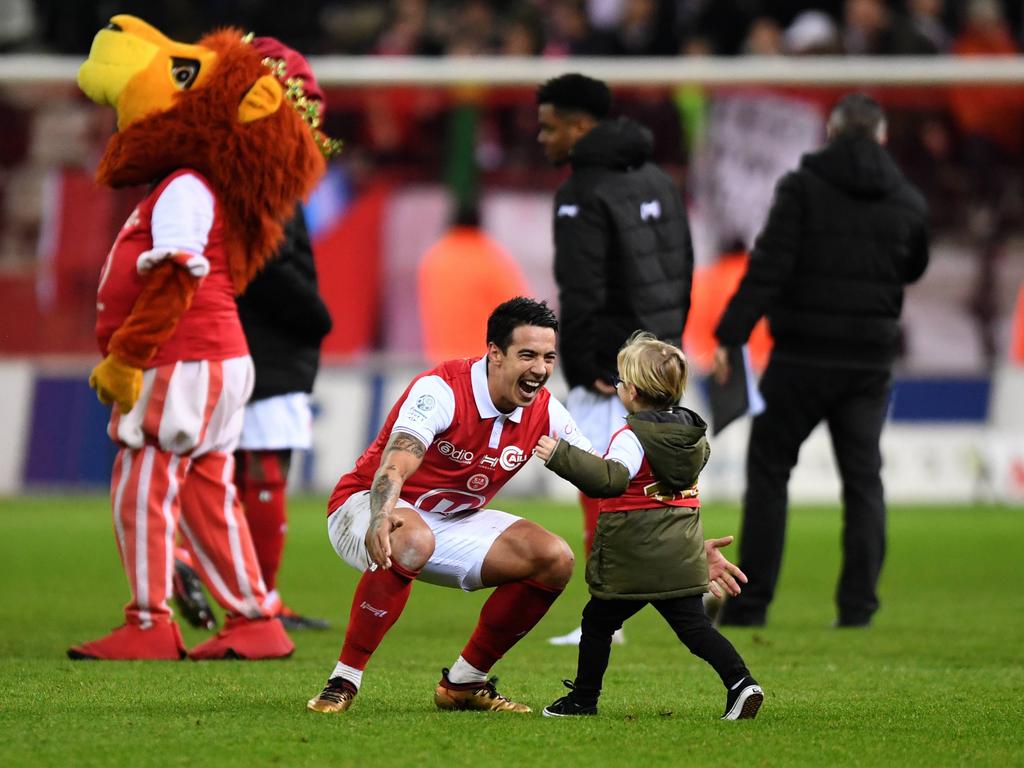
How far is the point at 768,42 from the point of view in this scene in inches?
651

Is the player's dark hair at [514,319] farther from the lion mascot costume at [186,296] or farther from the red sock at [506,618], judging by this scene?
the lion mascot costume at [186,296]

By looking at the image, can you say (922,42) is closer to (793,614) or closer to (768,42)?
(768,42)

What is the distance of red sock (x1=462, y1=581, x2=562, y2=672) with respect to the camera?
5633 mm

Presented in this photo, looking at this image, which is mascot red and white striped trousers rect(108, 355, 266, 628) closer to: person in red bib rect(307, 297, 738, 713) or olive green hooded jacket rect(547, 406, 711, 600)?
person in red bib rect(307, 297, 738, 713)

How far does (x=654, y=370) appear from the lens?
5.44m

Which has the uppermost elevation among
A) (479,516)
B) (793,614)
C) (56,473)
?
(479,516)

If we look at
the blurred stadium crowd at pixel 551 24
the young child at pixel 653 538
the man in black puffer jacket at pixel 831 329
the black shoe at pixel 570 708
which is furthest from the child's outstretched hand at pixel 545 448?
the blurred stadium crowd at pixel 551 24

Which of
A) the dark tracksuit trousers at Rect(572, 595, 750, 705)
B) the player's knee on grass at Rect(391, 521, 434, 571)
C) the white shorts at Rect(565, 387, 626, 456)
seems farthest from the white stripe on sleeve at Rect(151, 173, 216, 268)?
the dark tracksuit trousers at Rect(572, 595, 750, 705)

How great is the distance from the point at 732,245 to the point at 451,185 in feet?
7.93

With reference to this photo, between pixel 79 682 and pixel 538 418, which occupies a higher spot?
pixel 538 418

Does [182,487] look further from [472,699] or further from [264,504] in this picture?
[472,699]

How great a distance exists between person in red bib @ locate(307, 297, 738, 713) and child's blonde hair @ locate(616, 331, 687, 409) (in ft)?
0.77

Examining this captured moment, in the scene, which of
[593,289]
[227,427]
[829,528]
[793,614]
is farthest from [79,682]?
[829,528]

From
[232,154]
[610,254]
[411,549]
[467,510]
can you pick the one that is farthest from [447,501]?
[610,254]
